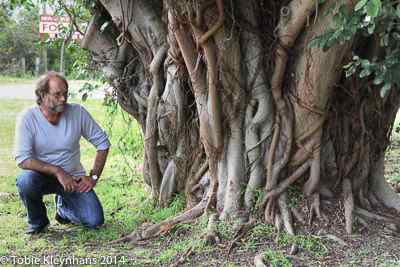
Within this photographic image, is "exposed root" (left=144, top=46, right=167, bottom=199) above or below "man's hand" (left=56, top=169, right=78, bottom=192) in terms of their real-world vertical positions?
above

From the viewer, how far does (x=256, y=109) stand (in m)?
4.32

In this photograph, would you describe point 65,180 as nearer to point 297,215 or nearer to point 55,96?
point 55,96

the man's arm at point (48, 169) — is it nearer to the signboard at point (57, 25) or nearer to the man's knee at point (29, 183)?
the man's knee at point (29, 183)

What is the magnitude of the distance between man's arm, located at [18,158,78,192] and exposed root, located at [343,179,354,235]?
200 centimetres

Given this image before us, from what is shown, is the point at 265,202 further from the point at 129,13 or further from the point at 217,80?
the point at 129,13

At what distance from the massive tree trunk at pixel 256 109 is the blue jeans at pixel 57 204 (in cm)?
51

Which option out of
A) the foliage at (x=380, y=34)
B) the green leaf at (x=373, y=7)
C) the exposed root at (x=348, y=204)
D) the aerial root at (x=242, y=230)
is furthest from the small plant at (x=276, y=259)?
the green leaf at (x=373, y=7)

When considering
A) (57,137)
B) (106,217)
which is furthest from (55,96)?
(106,217)

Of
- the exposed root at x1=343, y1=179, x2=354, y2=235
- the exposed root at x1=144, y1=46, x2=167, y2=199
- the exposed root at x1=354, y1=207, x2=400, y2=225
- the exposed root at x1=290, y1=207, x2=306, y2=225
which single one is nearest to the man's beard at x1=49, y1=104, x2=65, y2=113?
the exposed root at x1=144, y1=46, x2=167, y2=199

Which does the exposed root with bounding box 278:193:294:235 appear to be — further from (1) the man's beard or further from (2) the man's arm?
(1) the man's beard

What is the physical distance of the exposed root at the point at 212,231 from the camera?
410cm

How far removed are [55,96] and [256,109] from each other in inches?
58.3

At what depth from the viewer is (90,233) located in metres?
4.65

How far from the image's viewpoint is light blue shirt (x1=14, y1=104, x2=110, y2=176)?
14.8 ft
